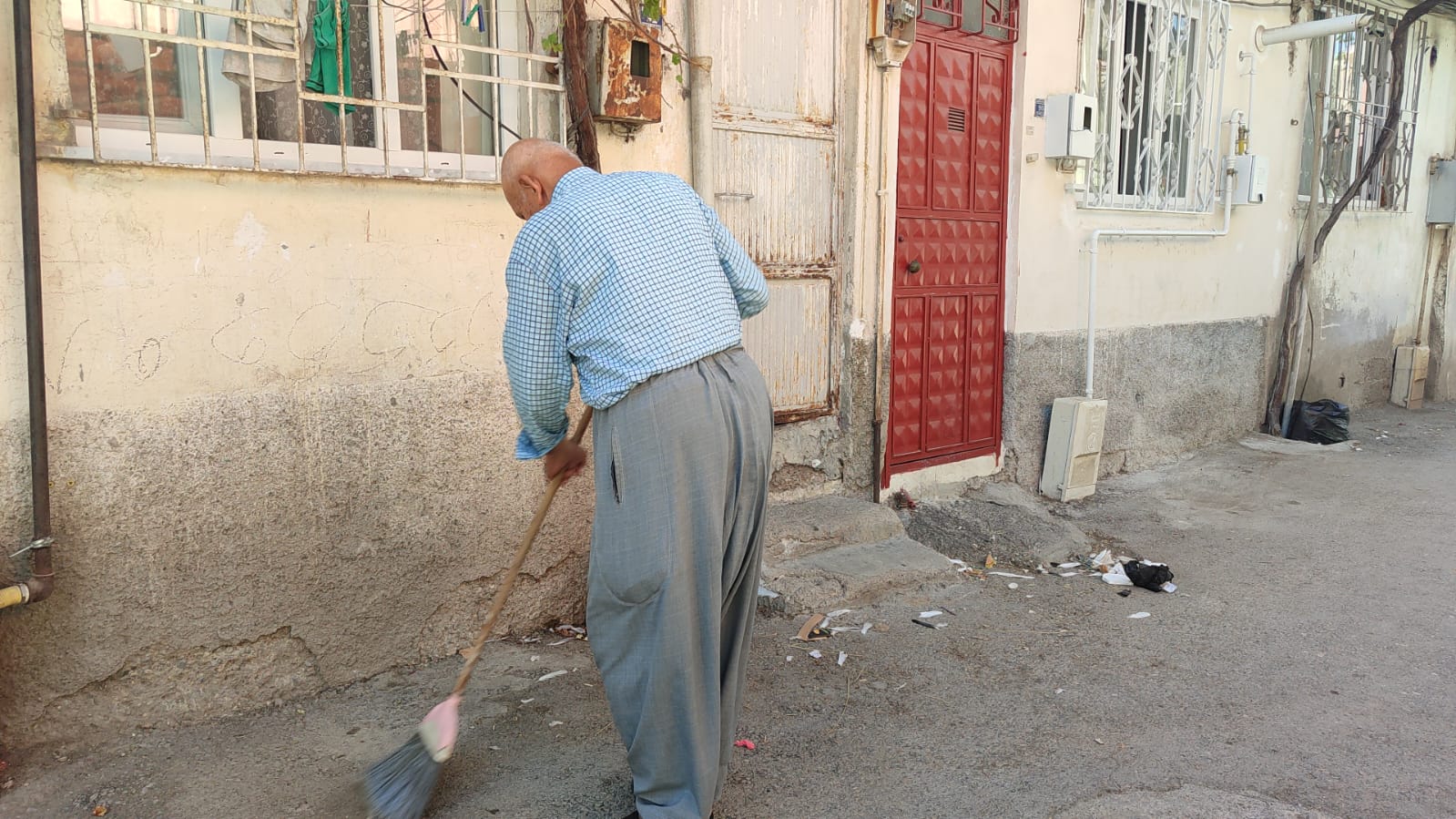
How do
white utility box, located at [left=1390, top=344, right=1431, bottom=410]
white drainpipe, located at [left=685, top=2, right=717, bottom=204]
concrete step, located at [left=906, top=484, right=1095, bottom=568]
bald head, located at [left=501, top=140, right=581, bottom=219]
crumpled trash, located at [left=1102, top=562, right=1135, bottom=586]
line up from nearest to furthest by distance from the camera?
bald head, located at [left=501, top=140, right=581, bottom=219] → white drainpipe, located at [left=685, top=2, right=717, bottom=204] → crumpled trash, located at [left=1102, top=562, right=1135, bottom=586] → concrete step, located at [left=906, top=484, right=1095, bottom=568] → white utility box, located at [left=1390, top=344, right=1431, bottom=410]

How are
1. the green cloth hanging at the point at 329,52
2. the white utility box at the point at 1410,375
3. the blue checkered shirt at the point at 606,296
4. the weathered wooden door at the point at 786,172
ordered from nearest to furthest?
the blue checkered shirt at the point at 606,296
the green cloth hanging at the point at 329,52
the weathered wooden door at the point at 786,172
the white utility box at the point at 1410,375

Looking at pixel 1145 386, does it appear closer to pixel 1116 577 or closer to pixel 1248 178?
pixel 1248 178

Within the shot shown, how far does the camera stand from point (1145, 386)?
293 inches

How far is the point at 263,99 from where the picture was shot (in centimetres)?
342

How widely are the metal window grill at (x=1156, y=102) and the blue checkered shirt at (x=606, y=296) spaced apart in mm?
4822

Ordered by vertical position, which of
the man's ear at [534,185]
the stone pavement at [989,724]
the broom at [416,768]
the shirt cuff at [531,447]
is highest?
the man's ear at [534,185]

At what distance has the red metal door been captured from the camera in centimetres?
576

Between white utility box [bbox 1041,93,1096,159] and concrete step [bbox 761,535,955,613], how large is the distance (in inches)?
105

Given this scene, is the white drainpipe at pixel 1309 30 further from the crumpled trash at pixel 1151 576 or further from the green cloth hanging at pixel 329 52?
the green cloth hanging at pixel 329 52

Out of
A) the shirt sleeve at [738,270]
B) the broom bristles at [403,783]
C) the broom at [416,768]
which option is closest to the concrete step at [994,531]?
the shirt sleeve at [738,270]

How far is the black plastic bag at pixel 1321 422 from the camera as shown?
850 cm

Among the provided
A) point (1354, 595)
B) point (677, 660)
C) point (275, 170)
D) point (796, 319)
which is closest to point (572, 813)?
point (677, 660)

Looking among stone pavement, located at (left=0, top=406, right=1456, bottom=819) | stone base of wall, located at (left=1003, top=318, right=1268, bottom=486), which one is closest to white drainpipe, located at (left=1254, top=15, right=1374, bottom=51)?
stone base of wall, located at (left=1003, top=318, right=1268, bottom=486)

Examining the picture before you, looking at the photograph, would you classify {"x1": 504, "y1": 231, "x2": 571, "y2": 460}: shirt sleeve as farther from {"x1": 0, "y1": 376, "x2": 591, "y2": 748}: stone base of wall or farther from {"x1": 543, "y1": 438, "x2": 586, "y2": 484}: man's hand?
→ {"x1": 0, "y1": 376, "x2": 591, "y2": 748}: stone base of wall
